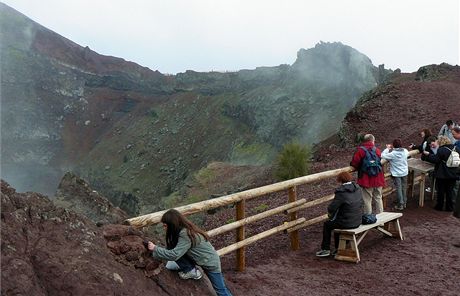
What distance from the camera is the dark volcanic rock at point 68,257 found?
4.10m

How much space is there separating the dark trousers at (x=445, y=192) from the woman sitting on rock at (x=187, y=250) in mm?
7103

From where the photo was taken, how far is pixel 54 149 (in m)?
77.0

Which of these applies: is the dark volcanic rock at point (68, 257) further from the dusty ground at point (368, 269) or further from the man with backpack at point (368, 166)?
the man with backpack at point (368, 166)

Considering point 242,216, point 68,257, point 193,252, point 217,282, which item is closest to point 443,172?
point 242,216

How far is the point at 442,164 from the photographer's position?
1048cm

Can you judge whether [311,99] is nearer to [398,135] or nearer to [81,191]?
[398,135]

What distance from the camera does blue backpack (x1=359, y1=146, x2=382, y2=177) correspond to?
912 cm

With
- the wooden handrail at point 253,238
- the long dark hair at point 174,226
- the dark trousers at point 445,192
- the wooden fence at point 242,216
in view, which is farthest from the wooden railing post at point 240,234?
the dark trousers at point 445,192

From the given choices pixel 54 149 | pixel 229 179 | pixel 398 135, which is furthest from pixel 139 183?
pixel 398 135

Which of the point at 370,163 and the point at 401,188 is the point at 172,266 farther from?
the point at 401,188

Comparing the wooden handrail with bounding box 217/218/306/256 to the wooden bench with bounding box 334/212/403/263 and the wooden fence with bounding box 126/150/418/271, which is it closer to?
the wooden fence with bounding box 126/150/418/271

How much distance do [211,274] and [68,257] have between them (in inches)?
70.7

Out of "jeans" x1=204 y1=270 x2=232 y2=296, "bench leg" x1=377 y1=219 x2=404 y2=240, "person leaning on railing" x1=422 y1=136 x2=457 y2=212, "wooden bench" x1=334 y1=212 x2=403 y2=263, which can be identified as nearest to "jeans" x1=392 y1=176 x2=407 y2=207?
"person leaning on railing" x1=422 y1=136 x2=457 y2=212

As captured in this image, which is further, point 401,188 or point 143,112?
point 143,112
